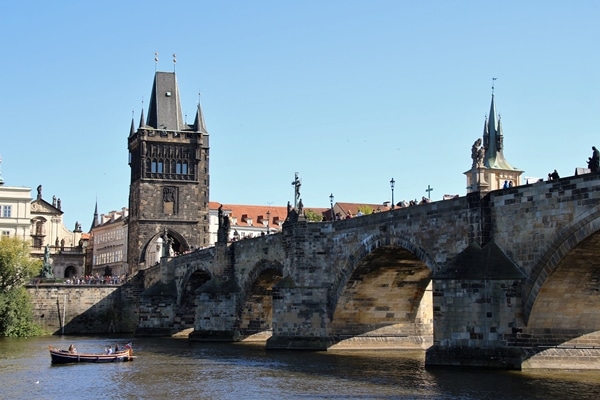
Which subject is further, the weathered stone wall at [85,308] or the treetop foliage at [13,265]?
the weathered stone wall at [85,308]

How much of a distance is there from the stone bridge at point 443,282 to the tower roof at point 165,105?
39.8 m

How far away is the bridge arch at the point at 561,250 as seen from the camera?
103 ft

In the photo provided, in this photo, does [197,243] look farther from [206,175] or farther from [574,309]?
[574,309]

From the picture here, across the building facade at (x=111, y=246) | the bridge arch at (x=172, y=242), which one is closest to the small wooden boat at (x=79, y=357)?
the bridge arch at (x=172, y=242)

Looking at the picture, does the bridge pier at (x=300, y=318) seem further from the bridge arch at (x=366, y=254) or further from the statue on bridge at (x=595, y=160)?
the statue on bridge at (x=595, y=160)

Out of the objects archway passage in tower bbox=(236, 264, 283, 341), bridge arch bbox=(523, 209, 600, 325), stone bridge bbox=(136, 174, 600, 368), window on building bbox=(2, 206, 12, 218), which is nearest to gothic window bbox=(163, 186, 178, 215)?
window on building bbox=(2, 206, 12, 218)

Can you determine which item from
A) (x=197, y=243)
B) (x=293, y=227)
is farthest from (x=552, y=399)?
(x=197, y=243)

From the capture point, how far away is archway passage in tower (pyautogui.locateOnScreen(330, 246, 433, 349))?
47375 mm

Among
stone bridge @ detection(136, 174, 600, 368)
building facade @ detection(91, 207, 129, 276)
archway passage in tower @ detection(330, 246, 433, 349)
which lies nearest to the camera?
stone bridge @ detection(136, 174, 600, 368)

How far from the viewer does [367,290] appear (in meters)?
48.7

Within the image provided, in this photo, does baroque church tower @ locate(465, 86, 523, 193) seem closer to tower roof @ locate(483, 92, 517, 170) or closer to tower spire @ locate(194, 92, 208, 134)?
tower roof @ locate(483, 92, 517, 170)

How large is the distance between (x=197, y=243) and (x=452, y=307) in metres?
65.0

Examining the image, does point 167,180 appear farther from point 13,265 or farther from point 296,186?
point 296,186

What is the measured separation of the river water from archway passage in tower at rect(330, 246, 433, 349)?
5.54ft
